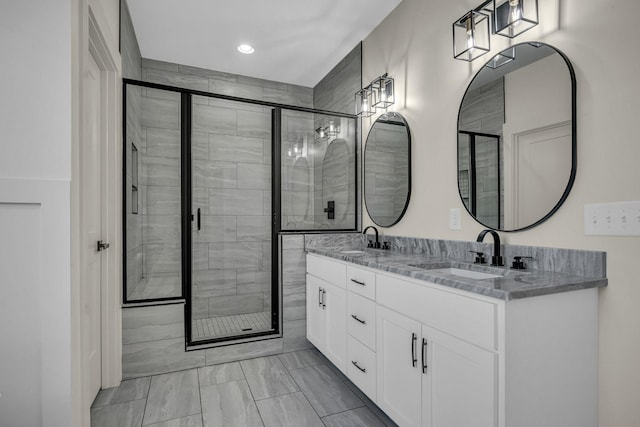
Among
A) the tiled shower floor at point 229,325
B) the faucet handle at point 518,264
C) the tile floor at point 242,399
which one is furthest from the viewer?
the tiled shower floor at point 229,325

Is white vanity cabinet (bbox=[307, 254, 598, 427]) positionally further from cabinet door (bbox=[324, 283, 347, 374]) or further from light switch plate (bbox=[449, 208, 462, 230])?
light switch plate (bbox=[449, 208, 462, 230])

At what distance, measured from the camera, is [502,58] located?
1.73 metres

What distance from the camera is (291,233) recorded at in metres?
2.74

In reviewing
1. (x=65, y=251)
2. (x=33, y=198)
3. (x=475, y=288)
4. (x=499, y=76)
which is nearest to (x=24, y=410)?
(x=65, y=251)

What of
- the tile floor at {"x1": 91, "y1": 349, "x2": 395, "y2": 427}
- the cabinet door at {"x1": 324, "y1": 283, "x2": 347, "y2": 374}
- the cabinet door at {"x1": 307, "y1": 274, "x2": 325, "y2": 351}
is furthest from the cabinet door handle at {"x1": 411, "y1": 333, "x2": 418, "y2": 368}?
the cabinet door at {"x1": 307, "y1": 274, "x2": 325, "y2": 351}

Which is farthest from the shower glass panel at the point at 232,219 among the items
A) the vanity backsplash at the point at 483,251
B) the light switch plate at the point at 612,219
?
the light switch plate at the point at 612,219

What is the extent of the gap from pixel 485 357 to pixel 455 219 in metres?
1.01

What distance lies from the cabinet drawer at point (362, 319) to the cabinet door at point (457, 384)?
16.4 inches

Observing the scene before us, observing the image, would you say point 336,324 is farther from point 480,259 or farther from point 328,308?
point 480,259

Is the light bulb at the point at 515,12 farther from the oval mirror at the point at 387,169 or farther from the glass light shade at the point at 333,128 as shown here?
the glass light shade at the point at 333,128

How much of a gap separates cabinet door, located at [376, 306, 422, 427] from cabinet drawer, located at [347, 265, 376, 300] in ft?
0.41

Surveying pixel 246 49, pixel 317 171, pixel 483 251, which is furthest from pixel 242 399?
pixel 246 49

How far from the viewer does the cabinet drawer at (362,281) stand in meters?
1.85

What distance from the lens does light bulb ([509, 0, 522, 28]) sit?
1.55m
